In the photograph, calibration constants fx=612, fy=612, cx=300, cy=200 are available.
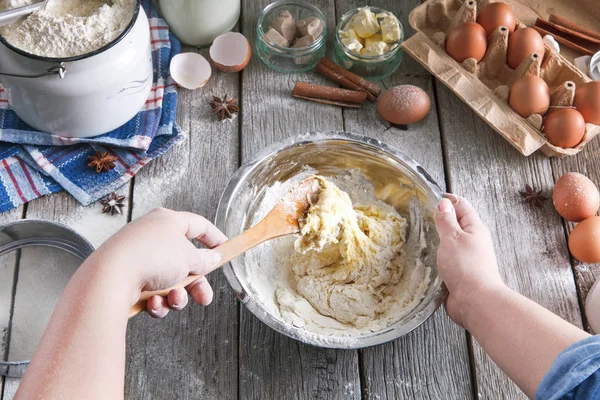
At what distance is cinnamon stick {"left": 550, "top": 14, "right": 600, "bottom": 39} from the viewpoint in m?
1.95

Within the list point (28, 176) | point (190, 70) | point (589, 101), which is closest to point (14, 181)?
point (28, 176)

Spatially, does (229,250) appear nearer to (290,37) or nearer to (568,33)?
(290,37)

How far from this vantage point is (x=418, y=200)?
5.10 feet

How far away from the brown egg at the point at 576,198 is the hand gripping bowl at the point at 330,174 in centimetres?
42

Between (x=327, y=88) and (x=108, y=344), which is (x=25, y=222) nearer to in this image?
(x=108, y=344)

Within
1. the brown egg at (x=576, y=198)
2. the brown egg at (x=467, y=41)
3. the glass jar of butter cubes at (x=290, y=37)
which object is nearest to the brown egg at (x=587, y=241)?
the brown egg at (x=576, y=198)

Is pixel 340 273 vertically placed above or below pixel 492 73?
below

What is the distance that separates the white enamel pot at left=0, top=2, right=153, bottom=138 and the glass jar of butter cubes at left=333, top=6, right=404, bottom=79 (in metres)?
0.59

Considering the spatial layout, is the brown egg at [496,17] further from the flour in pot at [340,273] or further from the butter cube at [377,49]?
the flour in pot at [340,273]

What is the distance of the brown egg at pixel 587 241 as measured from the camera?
1581 millimetres

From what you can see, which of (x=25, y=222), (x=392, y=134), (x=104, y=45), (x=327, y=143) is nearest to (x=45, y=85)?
(x=104, y=45)

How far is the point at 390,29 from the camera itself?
1855 millimetres

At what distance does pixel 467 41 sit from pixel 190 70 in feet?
2.73

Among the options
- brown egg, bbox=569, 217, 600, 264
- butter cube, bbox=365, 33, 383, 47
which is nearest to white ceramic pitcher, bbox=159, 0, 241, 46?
butter cube, bbox=365, 33, 383, 47
